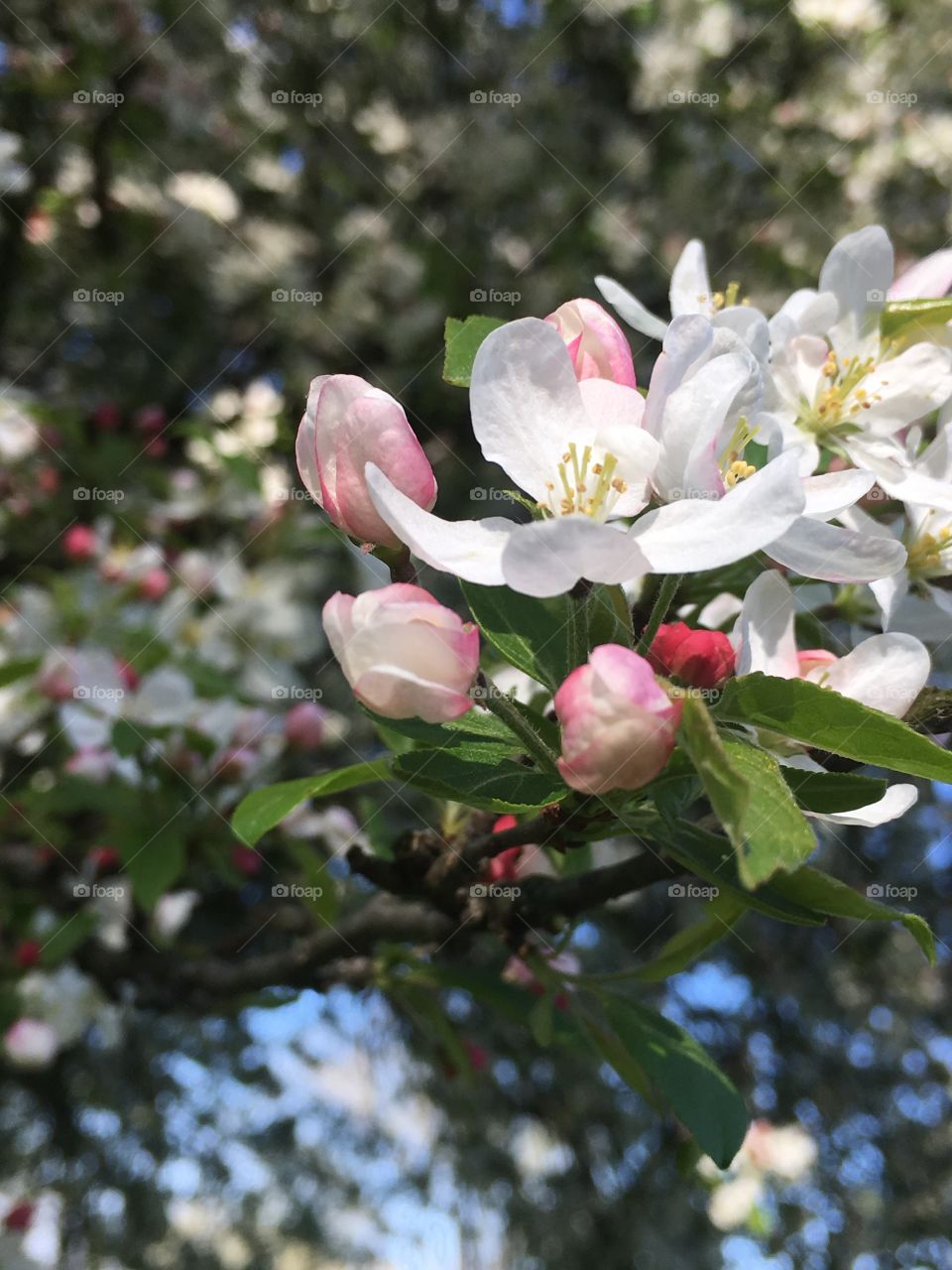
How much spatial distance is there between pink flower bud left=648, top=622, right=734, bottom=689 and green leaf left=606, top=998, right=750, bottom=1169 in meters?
0.32

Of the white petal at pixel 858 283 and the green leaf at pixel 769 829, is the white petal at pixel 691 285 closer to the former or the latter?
the white petal at pixel 858 283

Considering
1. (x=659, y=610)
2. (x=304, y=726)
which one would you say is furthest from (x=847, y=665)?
(x=304, y=726)

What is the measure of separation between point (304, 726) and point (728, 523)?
3.93 feet

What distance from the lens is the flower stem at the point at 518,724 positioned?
0.59 m

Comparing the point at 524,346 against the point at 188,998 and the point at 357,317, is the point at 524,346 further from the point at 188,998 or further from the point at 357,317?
the point at 357,317

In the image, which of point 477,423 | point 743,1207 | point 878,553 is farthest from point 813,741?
point 743,1207

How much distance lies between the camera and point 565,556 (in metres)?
0.51

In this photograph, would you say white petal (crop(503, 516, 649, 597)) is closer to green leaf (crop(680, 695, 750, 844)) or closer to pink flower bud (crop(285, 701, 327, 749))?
green leaf (crop(680, 695, 750, 844))

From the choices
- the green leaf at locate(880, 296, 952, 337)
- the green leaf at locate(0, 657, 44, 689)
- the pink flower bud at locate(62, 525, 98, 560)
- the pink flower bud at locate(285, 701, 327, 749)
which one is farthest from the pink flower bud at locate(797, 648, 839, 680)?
the pink flower bud at locate(62, 525, 98, 560)

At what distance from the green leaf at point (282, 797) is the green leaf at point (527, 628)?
0.36 ft

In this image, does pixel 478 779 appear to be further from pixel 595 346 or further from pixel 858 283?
pixel 858 283

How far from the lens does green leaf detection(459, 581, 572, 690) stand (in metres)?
0.65

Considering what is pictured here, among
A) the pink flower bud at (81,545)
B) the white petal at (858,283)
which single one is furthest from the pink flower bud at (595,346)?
the pink flower bud at (81,545)

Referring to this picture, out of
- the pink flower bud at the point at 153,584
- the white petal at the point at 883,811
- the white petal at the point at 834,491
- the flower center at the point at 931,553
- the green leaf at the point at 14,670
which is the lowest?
the pink flower bud at the point at 153,584
